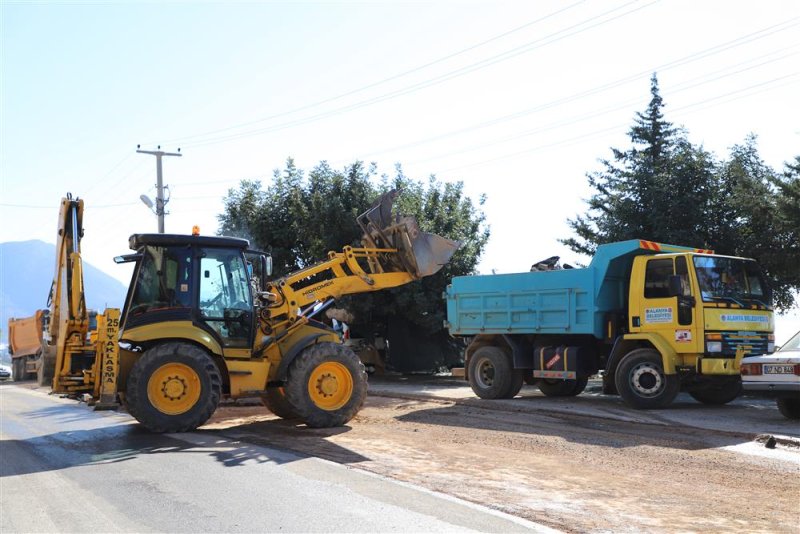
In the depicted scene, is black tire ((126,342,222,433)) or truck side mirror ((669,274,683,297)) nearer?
black tire ((126,342,222,433))

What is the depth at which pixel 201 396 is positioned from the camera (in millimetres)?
10750

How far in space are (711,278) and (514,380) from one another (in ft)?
14.7

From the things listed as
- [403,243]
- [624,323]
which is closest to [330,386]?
[403,243]

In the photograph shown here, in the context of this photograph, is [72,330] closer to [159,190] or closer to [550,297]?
[550,297]

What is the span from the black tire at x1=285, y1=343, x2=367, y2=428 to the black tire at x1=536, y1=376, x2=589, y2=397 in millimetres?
6301

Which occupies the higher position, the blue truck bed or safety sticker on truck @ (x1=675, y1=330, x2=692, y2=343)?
the blue truck bed

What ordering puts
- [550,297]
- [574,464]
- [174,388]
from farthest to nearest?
[550,297] → [174,388] → [574,464]

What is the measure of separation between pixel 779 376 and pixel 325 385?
674 cm

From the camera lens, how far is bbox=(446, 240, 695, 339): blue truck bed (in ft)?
48.5

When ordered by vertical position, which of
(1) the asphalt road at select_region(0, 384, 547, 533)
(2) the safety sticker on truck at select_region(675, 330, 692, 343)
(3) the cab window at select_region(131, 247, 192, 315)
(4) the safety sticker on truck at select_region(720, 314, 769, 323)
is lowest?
(1) the asphalt road at select_region(0, 384, 547, 533)

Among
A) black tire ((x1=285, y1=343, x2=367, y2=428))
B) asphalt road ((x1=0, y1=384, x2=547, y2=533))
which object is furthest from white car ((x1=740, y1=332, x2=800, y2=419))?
asphalt road ((x1=0, y1=384, x2=547, y2=533))

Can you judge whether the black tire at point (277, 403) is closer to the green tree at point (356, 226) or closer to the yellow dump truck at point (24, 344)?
the green tree at point (356, 226)

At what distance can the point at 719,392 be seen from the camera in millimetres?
14867

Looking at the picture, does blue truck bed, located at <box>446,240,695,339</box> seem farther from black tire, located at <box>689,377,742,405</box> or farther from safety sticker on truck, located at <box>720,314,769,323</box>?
black tire, located at <box>689,377,742,405</box>
